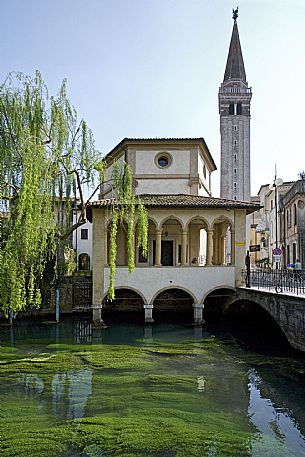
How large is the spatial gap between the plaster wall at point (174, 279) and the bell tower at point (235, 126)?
90.9 ft

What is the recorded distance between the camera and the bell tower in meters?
48.9

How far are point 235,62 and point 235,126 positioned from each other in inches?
318

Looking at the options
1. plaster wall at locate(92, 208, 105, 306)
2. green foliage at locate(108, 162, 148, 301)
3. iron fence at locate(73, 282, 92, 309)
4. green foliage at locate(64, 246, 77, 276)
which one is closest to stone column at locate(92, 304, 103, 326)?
plaster wall at locate(92, 208, 105, 306)

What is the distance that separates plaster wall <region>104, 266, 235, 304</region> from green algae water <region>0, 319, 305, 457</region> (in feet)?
12.8

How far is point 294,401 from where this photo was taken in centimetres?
994

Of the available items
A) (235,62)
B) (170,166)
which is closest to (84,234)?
(170,166)

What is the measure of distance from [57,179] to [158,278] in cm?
732

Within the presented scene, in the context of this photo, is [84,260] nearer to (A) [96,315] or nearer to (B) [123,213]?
(A) [96,315]

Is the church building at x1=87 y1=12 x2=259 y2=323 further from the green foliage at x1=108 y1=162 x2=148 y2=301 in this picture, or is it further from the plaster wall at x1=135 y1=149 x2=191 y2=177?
the green foliage at x1=108 y1=162 x2=148 y2=301

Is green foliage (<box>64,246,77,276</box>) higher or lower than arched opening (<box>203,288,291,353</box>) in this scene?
higher

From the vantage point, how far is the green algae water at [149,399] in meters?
7.53

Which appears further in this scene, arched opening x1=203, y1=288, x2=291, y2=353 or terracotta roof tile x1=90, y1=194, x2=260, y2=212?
terracotta roof tile x1=90, y1=194, x2=260, y2=212

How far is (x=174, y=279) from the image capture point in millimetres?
20969

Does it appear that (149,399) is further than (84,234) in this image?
No
